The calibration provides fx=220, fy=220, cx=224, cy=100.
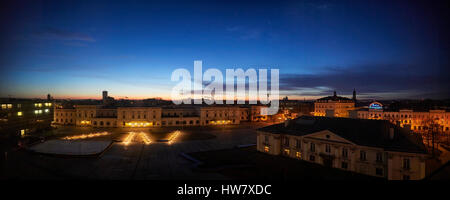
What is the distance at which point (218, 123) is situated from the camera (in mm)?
70750

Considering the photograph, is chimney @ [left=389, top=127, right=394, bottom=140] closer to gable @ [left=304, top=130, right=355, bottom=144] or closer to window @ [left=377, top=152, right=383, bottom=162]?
window @ [left=377, top=152, right=383, bottom=162]

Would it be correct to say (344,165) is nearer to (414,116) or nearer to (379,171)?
(379,171)

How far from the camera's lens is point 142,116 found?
6462 cm

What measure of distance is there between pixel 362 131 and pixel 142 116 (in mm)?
55916

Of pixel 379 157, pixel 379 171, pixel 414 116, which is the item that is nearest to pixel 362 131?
pixel 379 157

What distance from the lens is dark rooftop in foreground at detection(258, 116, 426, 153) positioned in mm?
22656

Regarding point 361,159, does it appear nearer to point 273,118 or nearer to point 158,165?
point 158,165

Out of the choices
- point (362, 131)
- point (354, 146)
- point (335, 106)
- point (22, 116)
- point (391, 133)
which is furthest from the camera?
point (335, 106)

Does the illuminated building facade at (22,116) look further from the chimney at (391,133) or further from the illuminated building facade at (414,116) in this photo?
the illuminated building facade at (414,116)

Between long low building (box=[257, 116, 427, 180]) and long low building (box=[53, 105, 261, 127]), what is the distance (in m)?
38.7

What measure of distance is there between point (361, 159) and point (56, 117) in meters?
79.2

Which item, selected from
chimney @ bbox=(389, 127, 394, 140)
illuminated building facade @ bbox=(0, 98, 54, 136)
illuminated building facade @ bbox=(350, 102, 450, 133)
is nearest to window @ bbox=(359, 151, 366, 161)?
chimney @ bbox=(389, 127, 394, 140)

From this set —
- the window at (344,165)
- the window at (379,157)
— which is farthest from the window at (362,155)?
the window at (344,165)

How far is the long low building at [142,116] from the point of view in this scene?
63.6 meters
